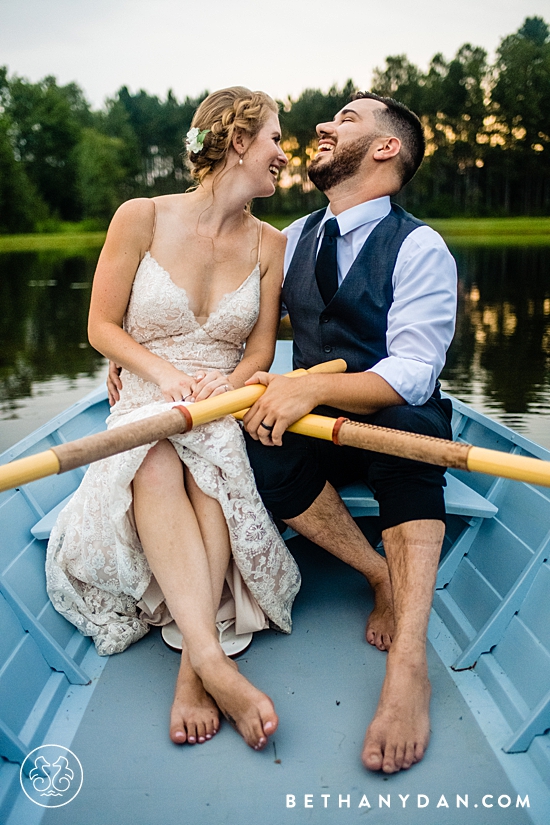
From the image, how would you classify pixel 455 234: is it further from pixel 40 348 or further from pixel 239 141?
pixel 239 141

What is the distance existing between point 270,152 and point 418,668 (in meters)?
1.56

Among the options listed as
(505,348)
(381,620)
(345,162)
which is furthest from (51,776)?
(505,348)

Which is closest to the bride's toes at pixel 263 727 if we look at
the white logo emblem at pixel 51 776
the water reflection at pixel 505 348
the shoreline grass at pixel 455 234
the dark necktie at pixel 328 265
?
the white logo emblem at pixel 51 776

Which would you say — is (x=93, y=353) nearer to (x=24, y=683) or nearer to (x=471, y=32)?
(x=24, y=683)

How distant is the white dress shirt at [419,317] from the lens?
2.07 meters

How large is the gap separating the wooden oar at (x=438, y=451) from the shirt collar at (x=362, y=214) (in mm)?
796

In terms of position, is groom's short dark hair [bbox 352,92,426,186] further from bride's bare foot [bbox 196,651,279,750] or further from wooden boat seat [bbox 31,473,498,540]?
bride's bare foot [bbox 196,651,279,750]

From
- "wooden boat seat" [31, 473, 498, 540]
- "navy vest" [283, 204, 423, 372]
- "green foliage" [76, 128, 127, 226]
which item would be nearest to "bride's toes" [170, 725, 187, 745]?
"wooden boat seat" [31, 473, 498, 540]

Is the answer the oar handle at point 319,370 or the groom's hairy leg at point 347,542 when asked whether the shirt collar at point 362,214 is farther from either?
the groom's hairy leg at point 347,542

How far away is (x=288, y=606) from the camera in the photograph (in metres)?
2.19

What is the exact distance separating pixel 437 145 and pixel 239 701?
50.0 meters

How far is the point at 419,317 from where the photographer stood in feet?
7.02

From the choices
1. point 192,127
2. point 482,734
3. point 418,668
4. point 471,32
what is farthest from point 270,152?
point 471,32

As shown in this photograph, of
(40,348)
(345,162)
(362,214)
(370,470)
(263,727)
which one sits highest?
(345,162)
